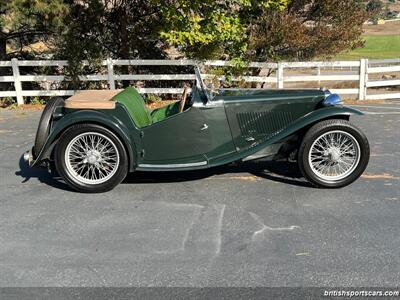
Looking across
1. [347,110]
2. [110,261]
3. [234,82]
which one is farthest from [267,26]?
[110,261]

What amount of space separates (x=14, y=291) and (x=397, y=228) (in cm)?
313

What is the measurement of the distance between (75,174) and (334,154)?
9.26 ft

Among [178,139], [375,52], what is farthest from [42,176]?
[375,52]

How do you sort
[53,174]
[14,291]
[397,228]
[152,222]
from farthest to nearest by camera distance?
1. [53,174]
2. [152,222]
3. [397,228]
4. [14,291]

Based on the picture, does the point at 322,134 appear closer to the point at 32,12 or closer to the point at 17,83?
the point at 32,12

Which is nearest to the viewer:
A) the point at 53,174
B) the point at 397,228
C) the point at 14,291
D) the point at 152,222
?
the point at 14,291

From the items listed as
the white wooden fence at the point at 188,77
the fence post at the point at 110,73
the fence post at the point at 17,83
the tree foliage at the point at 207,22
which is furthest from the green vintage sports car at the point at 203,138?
the fence post at the point at 17,83

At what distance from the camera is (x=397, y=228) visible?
4031 millimetres

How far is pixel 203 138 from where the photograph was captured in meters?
5.03

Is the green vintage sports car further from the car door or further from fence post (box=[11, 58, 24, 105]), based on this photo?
fence post (box=[11, 58, 24, 105])

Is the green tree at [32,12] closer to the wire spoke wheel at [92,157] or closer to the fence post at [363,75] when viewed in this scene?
the wire spoke wheel at [92,157]

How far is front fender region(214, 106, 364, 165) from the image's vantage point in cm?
491

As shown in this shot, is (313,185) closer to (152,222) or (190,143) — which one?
(190,143)

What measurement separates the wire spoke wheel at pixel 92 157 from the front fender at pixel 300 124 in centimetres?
118
